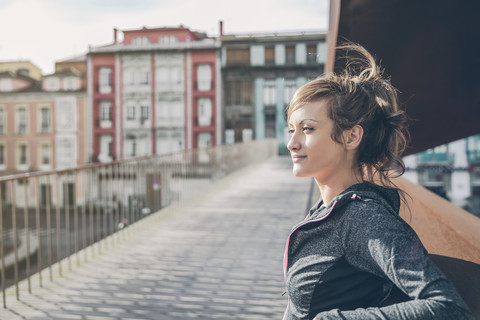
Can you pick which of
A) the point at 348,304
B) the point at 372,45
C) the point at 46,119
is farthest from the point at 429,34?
the point at 46,119

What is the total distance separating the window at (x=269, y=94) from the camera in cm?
3294

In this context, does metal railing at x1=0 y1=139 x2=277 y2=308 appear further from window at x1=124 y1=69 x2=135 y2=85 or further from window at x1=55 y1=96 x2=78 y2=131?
window at x1=124 y1=69 x2=135 y2=85

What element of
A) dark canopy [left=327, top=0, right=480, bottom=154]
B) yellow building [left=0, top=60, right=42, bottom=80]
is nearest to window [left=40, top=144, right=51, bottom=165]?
yellow building [left=0, top=60, right=42, bottom=80]

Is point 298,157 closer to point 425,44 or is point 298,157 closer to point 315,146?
point 315,146

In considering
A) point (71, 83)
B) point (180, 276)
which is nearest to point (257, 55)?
point (71, 83)

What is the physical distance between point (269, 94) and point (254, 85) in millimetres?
1217

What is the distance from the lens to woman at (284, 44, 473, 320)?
954 millimetres

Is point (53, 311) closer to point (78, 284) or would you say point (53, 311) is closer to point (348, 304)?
point (78, 284)

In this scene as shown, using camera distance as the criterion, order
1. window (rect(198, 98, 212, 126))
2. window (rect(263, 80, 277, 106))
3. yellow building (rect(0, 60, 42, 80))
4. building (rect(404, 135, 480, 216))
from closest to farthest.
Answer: building (rect(404, 135, 480, 216))
window (rect(198, 98, 212, 126))
window (rect(263, 80, 277, 106))
yellow building (rect(0, 60, 42, 80))

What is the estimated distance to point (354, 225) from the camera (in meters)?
1.06

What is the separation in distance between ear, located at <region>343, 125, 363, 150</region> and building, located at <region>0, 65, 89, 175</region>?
3455 cm

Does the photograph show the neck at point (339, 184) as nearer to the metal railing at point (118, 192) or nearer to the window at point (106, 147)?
the metal railing at point (118, 192)

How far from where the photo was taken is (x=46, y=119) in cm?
3475

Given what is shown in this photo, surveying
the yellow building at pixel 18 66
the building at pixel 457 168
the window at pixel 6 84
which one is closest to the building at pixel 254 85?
the building at pixel 457 168
